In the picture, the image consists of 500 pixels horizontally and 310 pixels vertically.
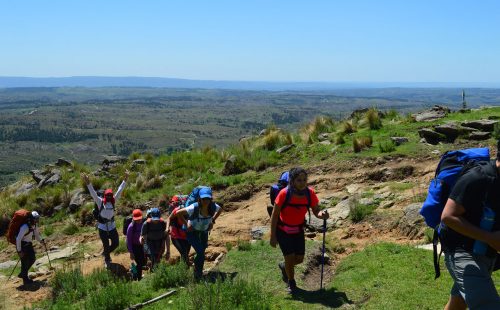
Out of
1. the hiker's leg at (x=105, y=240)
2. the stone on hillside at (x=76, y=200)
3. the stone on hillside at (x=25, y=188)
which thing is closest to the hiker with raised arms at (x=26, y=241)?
the hiker's leg at (x=105, y=240)

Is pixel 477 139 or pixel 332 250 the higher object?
pixel 477 139

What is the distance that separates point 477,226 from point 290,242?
3070mm

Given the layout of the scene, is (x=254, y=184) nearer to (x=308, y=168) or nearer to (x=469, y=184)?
(x=308, y=168)

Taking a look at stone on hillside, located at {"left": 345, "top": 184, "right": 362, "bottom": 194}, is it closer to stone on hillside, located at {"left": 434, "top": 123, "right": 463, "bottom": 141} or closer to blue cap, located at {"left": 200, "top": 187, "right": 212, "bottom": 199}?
stone on hillside, located at {"left": 434, "top": 123, "right": 463, "bottom": 141}

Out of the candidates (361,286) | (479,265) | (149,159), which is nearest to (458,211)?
(479,265)

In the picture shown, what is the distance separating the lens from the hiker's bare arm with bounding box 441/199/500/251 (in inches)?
145

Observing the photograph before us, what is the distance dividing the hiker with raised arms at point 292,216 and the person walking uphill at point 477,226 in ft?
8.35

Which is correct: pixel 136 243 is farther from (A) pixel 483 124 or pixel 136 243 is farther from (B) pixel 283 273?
(A) pixel 483 124

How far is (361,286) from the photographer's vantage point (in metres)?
6.59

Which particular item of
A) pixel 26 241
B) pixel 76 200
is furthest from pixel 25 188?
pixel 26 241

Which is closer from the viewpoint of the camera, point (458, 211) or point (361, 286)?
point (458, 211)

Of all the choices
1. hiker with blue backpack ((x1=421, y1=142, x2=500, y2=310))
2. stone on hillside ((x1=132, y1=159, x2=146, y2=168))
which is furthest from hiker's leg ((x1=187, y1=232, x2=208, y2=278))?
stone on hillside ((x1=132, y1=159, x2=146, y2=168))

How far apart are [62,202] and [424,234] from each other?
40.9ft

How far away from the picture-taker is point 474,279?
3732 mm
